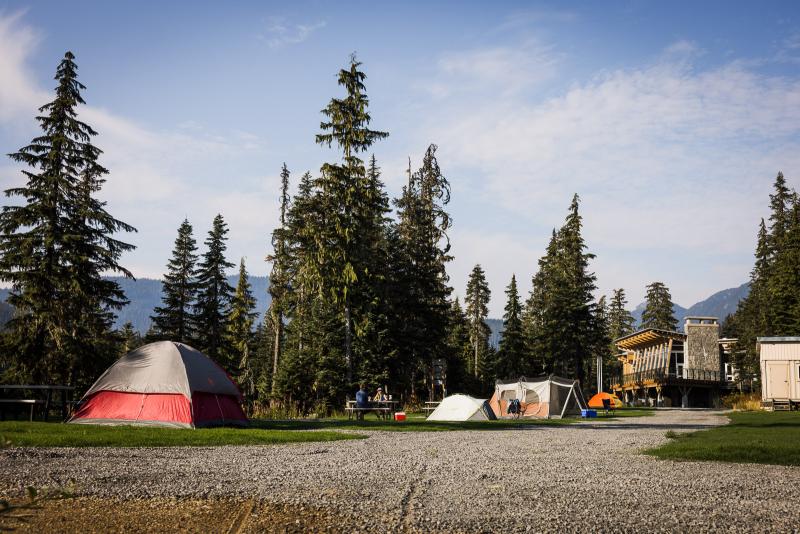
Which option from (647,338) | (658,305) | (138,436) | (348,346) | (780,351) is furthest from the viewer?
(658,305)

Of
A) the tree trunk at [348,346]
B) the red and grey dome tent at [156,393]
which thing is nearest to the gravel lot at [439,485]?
the red and grey dome tent at [156,393]

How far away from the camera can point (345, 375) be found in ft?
113

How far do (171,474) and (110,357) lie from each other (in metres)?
23.9

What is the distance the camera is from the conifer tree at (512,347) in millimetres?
66875

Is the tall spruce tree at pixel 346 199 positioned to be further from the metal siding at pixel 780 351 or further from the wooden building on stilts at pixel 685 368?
the wooden building on stilts at pixel 685 368

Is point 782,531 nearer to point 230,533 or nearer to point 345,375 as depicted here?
point 230,533

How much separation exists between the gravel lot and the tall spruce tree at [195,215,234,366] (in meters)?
35.5

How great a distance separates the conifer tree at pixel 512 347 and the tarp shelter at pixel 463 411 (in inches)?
1487

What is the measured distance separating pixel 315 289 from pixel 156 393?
649 inches

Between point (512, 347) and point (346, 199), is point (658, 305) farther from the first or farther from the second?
point (346, 199)

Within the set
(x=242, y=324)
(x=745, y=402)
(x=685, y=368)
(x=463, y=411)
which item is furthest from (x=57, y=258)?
(x=685, y=368)

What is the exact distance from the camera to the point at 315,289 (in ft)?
115

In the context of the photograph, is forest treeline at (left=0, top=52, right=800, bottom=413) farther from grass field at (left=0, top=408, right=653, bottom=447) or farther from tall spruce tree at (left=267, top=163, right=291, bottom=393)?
grass field at (left=0, top=408, right=653, bottom=447)

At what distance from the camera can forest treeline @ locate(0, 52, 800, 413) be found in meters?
25.4
